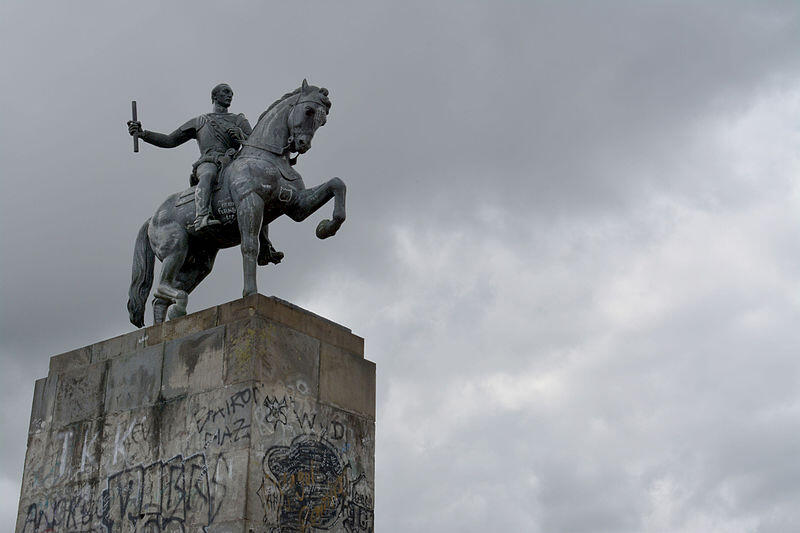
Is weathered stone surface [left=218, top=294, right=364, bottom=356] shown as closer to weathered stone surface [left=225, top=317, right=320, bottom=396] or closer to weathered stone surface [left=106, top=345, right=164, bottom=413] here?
weathered stone surface [left=225, top=317, right=320, bottom=396]

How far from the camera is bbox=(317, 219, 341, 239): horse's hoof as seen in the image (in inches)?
476

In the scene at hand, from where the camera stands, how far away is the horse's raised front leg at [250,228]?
11.5 metres

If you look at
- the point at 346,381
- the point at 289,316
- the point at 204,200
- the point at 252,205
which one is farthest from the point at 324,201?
the point at 346,381

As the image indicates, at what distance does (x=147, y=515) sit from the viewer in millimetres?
10070

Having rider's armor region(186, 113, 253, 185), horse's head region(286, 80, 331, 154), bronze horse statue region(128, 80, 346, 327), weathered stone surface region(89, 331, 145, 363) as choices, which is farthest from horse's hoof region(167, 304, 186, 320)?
horse's head region(286, 80, 331, 154)

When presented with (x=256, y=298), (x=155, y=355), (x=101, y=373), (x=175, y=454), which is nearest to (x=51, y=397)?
(x=101, y=373)

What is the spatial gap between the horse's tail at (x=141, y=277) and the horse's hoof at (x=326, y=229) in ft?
8.93

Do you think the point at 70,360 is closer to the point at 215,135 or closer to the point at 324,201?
the point at 215,135

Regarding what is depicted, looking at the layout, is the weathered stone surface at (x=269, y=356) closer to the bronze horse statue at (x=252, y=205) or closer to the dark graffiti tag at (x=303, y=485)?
the dark graffiti tag at (x=303, y=485)

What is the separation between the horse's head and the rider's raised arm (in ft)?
5.74

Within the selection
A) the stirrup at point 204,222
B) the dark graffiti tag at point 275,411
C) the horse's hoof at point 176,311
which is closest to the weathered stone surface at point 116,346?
the horse's hoof at point 176,311

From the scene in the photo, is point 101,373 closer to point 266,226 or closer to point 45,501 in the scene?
point 45,501

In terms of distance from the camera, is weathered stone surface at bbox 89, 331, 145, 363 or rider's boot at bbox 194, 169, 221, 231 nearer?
weathered stone surface at bbox 89, 331, 145, 363

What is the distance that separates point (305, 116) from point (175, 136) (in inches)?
90.5
